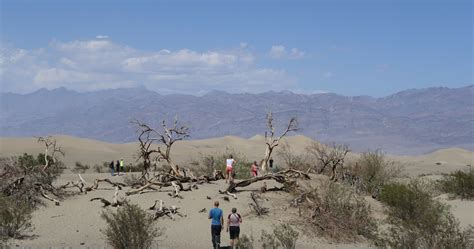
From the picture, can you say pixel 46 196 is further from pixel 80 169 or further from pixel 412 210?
pixel 80 169

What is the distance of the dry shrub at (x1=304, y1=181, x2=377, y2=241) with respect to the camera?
21.0 meters

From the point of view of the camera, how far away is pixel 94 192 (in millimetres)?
25781

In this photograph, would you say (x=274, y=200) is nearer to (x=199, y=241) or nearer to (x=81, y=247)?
(x=199, y=241)

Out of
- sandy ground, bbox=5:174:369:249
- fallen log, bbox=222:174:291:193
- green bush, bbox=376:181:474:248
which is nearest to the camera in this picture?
green bush, bbox=376:181:474:248

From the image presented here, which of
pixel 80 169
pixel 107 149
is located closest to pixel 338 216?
pixel 80 169

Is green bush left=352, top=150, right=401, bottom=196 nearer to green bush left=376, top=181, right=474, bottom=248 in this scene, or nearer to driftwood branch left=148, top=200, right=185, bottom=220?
green bush left=376, top=181, right=474, bottom=248

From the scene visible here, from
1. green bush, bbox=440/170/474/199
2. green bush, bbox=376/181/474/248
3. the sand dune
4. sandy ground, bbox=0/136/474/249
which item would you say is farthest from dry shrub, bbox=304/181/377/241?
the sand dune

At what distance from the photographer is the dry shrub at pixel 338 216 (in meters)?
21.0

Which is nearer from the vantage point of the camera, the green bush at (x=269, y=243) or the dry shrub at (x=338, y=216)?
the green bush at (x=269, y=243)

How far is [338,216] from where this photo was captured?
21422 mm

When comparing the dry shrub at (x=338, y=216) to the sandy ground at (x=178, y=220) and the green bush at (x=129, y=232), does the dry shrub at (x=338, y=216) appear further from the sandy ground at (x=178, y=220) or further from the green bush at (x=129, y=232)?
the green bush at (x=129, y=232)

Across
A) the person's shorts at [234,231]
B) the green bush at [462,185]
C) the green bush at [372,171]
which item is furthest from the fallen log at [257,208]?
the green bush at [462,185]

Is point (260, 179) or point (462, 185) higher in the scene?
point (260, 179)

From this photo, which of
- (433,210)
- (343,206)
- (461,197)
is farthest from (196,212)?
(461,197)
